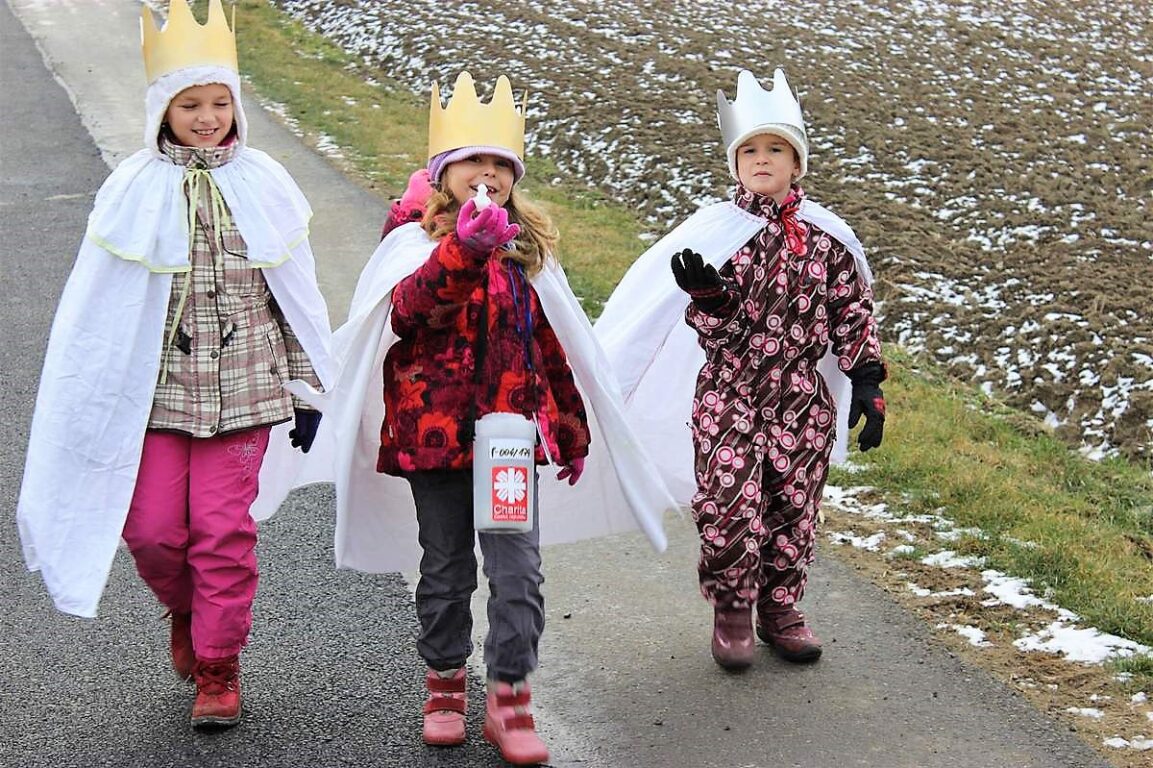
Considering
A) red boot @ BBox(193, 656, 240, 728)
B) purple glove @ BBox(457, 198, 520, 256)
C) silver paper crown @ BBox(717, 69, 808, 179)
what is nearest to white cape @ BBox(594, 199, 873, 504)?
silver paper crown @ BBox(717, 69, 808, 179)

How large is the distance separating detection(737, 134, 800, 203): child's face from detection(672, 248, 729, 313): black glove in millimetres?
389

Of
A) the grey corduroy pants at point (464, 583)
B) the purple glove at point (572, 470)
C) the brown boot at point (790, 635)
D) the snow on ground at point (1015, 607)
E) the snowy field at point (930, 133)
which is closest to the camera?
the grey corduroy pants at point (464, 583)

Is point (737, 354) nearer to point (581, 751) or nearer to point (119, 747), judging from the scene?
point (581, 751)

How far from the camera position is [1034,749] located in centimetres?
425

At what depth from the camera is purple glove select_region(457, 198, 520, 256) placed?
3.77 meters

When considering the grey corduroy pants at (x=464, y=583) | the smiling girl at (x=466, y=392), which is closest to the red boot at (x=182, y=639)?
the smiling girl at (x=466, y=392)

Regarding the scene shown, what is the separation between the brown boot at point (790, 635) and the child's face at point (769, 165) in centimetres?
130

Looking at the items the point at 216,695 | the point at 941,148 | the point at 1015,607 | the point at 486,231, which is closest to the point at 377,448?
the point at 216,695

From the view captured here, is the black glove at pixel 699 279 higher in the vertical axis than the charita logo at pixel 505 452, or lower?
higher

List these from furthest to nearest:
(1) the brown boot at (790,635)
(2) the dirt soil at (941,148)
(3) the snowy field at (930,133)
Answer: (3) the snowy field at (930,133), (2) the dirt soil at (941,148), (1) the brown boot at (790,635)

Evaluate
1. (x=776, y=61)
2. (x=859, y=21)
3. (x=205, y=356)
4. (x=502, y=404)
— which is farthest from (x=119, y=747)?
(x=859, y=21)

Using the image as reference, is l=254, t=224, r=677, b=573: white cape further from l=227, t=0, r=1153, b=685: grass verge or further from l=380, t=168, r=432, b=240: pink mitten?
l=227, t=0, r=1153, b=685: grass verge

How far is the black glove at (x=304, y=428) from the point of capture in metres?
4.38

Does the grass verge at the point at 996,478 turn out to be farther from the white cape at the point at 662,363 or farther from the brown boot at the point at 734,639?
the brown boot at the point at 734,639
